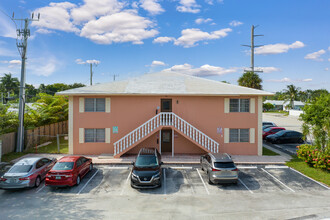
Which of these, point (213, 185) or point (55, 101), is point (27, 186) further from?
point (55, 101)

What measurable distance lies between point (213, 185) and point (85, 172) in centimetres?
794

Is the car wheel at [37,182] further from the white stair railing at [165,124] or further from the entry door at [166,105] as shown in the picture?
the entry door at [166,105]

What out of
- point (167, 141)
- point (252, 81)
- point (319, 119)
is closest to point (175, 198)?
point (167, 141)

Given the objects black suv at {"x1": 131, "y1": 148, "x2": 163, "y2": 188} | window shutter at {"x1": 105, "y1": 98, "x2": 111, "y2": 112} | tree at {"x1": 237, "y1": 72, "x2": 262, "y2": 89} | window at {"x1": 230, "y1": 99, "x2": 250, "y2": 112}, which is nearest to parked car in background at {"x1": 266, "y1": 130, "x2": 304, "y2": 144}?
window at {"x1": 230, "y1": 99, "x2": 250, "y2": 112}

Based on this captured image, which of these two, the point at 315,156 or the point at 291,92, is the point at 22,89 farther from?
the point at 291,92

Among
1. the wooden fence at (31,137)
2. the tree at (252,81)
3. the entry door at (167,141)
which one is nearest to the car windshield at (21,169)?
the wooden fence at (31,137)

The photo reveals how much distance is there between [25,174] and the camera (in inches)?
479

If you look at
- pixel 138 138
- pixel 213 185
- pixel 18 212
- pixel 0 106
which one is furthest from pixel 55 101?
pixel 213 185

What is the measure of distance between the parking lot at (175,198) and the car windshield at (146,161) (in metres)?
1.31

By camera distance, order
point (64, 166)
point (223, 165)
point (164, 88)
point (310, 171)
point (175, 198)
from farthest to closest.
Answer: point (164, 88) → point (310, 171) → point (223, 165) → point (64, 166) → point (175, 198)

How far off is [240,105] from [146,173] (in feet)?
36.3

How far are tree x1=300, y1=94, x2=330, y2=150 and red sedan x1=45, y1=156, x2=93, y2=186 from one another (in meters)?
15.6

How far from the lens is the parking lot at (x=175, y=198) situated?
9.94 meters

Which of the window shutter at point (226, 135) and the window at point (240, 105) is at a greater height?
the window at point (240, 105)
